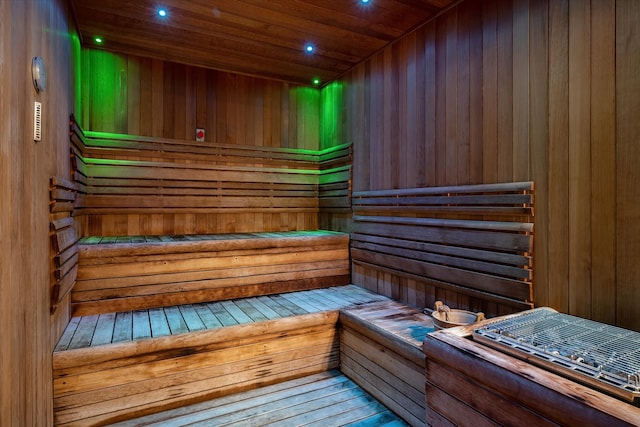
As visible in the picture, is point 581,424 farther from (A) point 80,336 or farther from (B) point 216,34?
(B) point 216,34

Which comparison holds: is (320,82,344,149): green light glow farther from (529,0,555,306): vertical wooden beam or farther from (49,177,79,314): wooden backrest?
(49,177,79,314): wooden backrest

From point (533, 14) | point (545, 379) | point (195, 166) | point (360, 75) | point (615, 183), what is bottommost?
point (545, 379)

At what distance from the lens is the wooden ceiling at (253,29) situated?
2.58 metres

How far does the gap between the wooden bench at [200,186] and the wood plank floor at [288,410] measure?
1.81 m

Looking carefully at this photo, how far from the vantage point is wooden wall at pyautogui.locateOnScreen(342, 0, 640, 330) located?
164 cm

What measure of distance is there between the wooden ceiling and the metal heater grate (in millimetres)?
2149

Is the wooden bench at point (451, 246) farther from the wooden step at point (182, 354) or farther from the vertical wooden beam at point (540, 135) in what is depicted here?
the wooden step at point (182, 354)

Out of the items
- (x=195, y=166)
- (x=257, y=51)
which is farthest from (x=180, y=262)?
(x=257, y=51)

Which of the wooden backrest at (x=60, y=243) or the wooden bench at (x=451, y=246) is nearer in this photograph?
the wooden backrest at (x=60, y=243)

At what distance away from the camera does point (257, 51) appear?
3.35 metres

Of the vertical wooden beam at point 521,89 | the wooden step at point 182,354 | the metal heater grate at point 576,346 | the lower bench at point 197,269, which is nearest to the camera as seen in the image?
the metal heater grate at point 576,346

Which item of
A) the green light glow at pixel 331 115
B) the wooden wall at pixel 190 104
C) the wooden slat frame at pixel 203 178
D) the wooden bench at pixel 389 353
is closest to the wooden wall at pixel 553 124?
the wooden bench at pixel 389 353

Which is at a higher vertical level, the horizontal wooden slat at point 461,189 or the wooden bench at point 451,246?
the horizontal wooden slat at point 461,189

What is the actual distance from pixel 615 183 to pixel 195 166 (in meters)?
3.41
